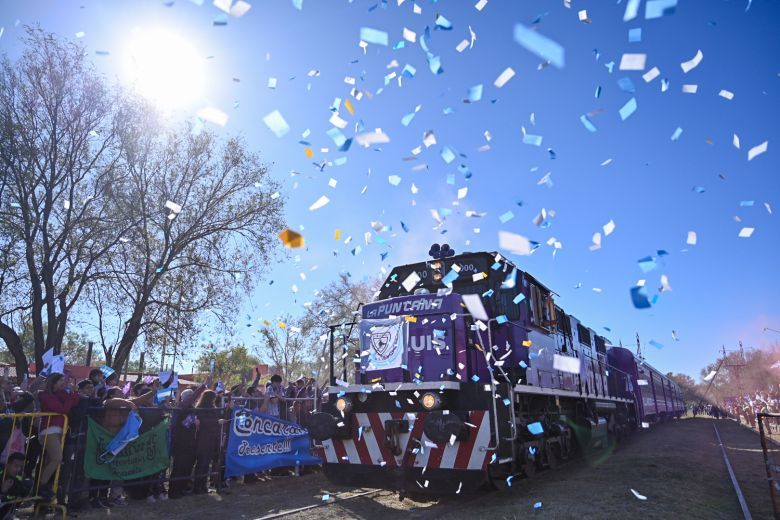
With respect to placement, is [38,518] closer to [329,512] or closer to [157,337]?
[329,512]

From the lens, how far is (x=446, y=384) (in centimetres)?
676

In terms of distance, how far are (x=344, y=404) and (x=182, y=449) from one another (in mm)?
3109

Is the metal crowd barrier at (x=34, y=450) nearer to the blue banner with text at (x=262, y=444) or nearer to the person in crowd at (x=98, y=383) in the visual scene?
the person in crowd at (x=98, y=383)

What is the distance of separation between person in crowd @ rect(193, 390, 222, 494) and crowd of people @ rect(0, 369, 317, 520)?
0.02 metres

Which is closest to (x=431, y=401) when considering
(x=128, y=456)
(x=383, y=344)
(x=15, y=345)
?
(x=383, y=344)

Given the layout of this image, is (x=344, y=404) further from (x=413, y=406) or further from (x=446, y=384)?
(x=446, y=384)

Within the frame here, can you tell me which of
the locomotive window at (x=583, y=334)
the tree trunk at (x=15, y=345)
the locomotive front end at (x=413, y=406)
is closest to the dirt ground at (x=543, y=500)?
the locomotive front end at (x=413, y=406)

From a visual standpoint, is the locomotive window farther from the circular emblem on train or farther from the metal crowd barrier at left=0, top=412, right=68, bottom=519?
the metal crowd barrier at left=0, top=412, right=68, bottom=519

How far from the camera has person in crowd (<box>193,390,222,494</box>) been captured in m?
8.53

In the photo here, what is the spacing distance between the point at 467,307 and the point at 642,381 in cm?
1938

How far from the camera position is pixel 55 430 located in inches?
269

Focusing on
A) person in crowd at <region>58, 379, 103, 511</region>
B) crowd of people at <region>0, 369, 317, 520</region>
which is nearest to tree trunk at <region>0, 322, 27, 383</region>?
crowd of people at <region>0, 369, 317, 520</region>

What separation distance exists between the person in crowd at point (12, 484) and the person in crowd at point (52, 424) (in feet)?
1.14

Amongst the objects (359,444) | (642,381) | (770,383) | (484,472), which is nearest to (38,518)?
(359,444)
